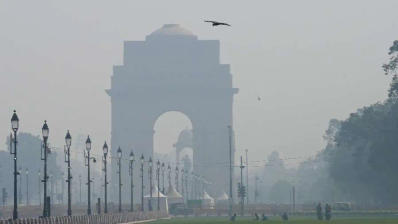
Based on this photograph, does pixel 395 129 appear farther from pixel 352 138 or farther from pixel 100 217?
pixel 100 217

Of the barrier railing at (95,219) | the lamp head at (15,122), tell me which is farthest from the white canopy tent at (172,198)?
the lamp head at (15,122)

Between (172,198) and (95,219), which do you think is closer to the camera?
(95,219)

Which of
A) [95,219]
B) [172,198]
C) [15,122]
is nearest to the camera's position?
[15,122]

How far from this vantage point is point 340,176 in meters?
150

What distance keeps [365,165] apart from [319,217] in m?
46.3

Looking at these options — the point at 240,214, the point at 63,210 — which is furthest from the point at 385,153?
the point at 63,210

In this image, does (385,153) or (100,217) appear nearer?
(100,217)

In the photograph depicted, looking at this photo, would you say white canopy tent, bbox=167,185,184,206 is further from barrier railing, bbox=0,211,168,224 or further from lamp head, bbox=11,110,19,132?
lamp head, bbox=11,110,19,132

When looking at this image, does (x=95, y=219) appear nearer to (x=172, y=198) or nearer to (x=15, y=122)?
(x=15, y=122)

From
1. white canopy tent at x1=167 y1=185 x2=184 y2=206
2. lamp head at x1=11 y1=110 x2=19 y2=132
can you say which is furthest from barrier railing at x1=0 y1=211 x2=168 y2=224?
white canopy tent at x1=167 y1=185 x2=184 y2=206

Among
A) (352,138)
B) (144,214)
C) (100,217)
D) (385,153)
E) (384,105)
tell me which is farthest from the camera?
(384,105)

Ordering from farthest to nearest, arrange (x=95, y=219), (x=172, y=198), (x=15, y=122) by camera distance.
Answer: (x=172, y=198) < (x=95, y=219) < (x=15, y=122)

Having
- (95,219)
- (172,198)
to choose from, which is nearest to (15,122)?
(95,219)

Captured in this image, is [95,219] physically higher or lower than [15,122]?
lower
